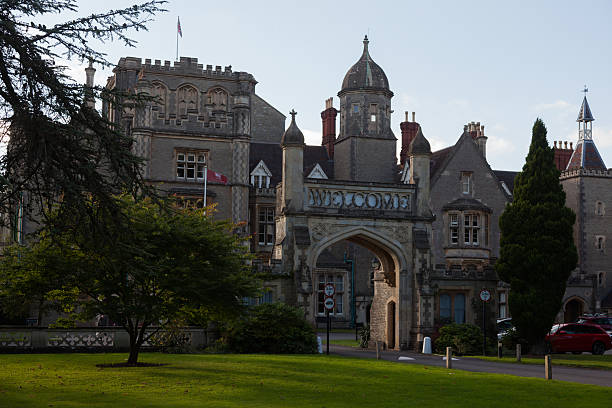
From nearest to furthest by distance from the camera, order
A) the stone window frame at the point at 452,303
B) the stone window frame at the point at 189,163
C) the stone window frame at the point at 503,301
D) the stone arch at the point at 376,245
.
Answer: the stone arch at the point at 376,245 < the stone window frame at the point at 452,303 < the stone window frame at the point at 189,163 < the stone window frame at the point at 503,301

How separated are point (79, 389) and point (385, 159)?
38.2 meters

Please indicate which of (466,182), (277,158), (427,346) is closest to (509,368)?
(427,346)

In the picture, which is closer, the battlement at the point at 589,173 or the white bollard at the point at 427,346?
the white bollard at the point at 427,346

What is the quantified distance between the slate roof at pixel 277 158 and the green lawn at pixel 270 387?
30275 millimetres

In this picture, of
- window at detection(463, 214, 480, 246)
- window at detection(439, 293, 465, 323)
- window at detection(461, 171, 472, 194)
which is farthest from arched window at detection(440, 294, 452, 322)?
window at detection(461, 171, 472, 194)

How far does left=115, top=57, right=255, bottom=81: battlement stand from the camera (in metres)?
42.8

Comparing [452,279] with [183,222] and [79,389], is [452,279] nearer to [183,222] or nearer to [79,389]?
[183,222]

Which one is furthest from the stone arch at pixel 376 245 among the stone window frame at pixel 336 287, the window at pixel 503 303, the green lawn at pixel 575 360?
the stone window frame at pixel 336 287

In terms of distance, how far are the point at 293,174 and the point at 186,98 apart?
50.4ft

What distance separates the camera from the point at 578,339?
3156 cm

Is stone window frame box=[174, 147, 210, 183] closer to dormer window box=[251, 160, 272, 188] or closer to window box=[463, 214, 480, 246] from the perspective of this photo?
dormer window box=[251, 160, 272, 188]

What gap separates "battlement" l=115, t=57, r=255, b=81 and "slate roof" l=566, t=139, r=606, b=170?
23741mm

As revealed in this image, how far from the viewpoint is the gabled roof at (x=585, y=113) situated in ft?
178

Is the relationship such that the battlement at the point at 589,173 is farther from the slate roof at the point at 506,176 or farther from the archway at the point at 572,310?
the archway at the point at 572,310
